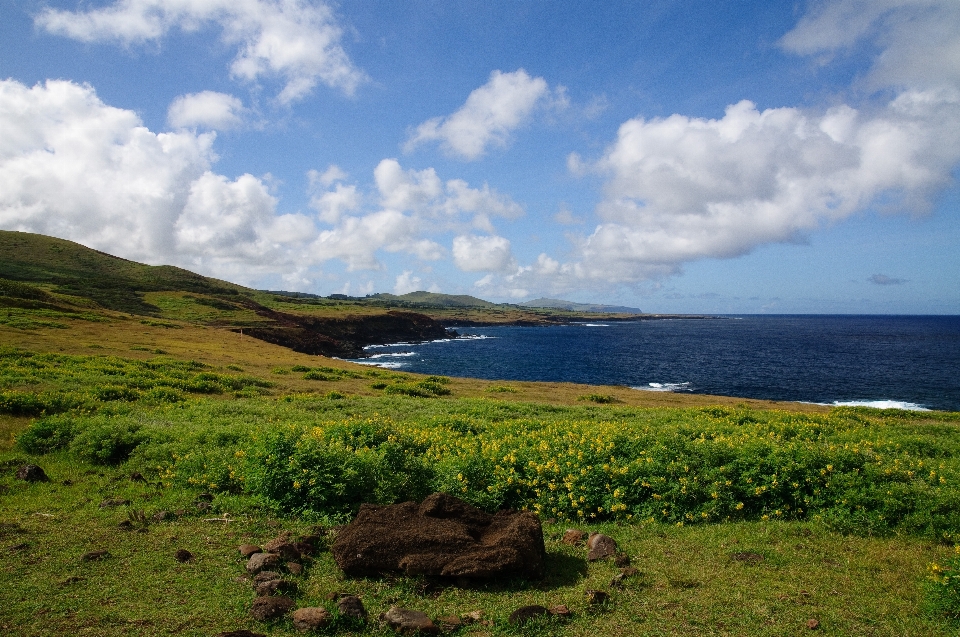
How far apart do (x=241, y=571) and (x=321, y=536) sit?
5.51 feet

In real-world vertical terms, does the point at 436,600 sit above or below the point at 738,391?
above

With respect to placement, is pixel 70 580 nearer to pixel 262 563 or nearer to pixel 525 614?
pixel 262 563

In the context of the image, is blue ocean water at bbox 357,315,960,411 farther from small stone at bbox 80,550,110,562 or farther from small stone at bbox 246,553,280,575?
small stone at bbox 80,550,110,562

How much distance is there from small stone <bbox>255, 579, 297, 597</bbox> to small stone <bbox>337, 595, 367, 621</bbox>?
3.73 ft

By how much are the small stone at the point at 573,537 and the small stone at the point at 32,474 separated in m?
13.4

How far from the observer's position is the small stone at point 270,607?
25.2 ft

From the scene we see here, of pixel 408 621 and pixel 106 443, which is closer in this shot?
pixel 408 621

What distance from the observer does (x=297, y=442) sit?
42.9 ft

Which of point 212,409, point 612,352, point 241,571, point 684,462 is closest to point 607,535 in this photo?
point 684,462

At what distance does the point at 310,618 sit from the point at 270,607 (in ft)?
2.32

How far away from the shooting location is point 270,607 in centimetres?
778

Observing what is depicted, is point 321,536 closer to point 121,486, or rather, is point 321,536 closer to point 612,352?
point 121,486

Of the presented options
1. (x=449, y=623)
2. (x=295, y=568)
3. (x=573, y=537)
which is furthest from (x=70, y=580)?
(x=573, y=537)

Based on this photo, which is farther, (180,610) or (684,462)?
(684,462)
